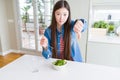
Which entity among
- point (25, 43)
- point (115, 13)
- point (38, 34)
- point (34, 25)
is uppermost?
point (115, 13)

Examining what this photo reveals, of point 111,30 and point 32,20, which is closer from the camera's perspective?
point 111,30

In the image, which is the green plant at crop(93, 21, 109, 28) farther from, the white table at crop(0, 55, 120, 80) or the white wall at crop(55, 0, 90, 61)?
the white table at crop(0, 55, 120, 80)

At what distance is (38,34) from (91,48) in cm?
169

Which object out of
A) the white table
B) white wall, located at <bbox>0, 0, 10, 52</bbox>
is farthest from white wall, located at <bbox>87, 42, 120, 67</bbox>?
white wall, located at <bbox>0, 0, 10, 52</bbox>

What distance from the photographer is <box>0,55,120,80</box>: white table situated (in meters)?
1.13

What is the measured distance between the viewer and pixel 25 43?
407cm

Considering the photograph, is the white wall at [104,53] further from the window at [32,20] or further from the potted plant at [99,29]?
the window at [32,20]

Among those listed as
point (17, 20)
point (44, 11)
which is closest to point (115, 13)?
point (44, 11)

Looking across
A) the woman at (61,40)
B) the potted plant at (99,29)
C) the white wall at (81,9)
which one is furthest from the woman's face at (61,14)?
the potted plant at (99,29)

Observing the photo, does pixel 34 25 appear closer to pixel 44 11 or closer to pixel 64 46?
pixel 44 11

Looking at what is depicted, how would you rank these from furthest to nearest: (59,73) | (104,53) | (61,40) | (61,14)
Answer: (104,53), (61,40), (61,14), (59,73)

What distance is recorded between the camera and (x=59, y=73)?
120 centimetres

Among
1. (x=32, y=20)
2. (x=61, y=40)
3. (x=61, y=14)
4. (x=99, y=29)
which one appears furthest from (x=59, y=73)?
(x=32, y=20)

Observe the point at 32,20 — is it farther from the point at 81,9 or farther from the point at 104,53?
the point at 104,53
